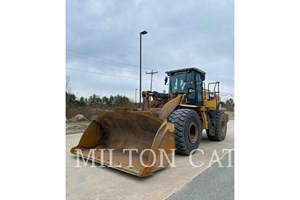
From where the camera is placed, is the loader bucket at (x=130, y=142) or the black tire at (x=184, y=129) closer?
the loader bucket at (x=130, y=142)

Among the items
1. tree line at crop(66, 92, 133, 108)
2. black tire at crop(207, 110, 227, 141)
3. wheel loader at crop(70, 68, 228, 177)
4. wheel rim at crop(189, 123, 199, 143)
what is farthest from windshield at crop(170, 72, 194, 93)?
tree line at crop(66, 92, 133, 108)

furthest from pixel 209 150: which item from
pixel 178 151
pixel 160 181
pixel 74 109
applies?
pixel 74 109

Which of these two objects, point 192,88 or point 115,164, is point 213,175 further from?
point 192,88

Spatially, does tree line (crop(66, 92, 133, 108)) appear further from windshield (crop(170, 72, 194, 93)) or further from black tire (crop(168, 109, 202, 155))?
black tire (crop(168, 109, 202, 155))

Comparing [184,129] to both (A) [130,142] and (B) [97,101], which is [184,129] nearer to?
(A) [130,142]

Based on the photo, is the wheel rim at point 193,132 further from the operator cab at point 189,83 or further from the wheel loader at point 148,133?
the operator cab at point 189,83

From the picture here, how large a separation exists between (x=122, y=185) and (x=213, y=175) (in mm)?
1388

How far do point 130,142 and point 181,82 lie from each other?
2465 millimetres

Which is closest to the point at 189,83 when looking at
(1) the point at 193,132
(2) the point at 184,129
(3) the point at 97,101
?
(1) the point at 193,132

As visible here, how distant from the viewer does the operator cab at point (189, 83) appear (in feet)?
19.2

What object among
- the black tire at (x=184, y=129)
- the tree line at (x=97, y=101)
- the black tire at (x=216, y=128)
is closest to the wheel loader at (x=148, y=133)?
the black tire at (x=184, y=129)

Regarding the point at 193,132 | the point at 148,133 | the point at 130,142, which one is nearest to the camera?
the point at 148,133

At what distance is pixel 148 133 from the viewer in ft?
13.6

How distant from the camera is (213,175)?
11.2 ft
